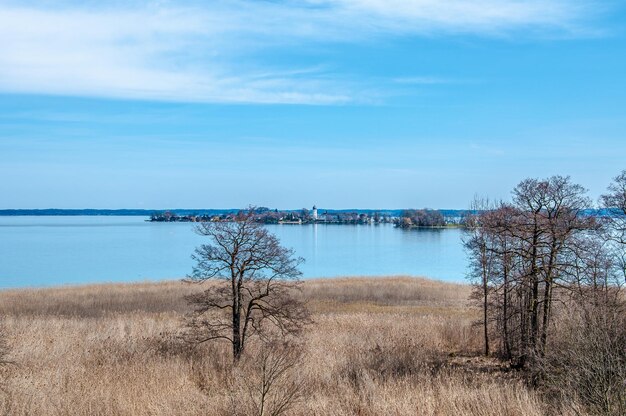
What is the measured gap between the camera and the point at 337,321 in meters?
23.5

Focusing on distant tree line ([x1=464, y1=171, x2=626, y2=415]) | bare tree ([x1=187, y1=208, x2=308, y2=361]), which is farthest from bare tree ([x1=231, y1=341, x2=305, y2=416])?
distant tree line ([x1=464, y1=171, x2=626, y2=415])

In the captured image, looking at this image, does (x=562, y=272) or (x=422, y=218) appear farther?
(x=422, y=218)

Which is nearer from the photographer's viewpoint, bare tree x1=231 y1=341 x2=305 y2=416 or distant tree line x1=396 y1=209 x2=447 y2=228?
bare tree x1=231 y1=341 x2=305 y2=416

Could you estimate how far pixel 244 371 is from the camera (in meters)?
12.6

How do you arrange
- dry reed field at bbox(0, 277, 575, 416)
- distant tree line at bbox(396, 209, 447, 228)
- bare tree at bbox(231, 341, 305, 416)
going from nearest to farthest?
bare tree at bbox(231, 341, 305, 416) < dry reed field at bbox(0, 277, 575, 416) < distant tree line at bbox(396, 209, 447, 228)

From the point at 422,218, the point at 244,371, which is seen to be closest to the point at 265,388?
the point at 244,371

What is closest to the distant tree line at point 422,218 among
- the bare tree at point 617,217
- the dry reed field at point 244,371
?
the dry reed field at point 244,371

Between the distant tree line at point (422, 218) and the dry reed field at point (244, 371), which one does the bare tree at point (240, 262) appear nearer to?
the dry reed field at point (244, 371)

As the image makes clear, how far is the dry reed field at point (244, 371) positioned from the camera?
970 cm

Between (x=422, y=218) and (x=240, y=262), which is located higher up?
(x=240, y=262)

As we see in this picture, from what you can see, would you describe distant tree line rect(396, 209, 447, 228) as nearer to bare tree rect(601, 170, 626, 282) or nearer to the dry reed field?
the dry reed field

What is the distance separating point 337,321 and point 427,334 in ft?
15.5

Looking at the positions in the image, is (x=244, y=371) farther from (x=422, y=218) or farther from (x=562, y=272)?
(x=422, y=218)

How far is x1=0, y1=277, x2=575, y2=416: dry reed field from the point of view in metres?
9.70
